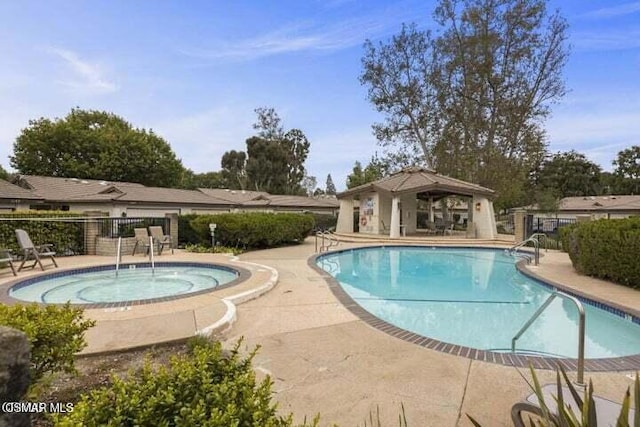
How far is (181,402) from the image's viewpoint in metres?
1.99

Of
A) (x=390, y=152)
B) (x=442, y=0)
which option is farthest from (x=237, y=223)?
(x=442, y=0)

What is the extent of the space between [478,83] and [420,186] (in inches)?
418

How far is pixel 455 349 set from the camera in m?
4.82

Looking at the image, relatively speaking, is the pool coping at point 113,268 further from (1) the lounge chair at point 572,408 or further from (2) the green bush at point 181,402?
(1) the lounge chair at point 572,408

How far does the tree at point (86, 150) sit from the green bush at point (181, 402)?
38.5 meters

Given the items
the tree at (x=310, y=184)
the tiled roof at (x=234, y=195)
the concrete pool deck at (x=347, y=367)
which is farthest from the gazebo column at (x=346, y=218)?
the tree at (x=310, y=184)

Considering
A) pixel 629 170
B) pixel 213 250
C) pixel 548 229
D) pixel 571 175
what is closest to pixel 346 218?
pixel 213 250

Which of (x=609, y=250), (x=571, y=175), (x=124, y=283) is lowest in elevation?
(x=124, y=283)

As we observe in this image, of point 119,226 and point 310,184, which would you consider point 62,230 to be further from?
point 310,184

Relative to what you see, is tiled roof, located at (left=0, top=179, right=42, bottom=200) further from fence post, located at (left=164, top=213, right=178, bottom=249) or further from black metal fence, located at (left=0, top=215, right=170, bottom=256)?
fence post, located at (left=164, top=213, right=178, bottom=249)

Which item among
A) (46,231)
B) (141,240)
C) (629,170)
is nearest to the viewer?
(46,231)

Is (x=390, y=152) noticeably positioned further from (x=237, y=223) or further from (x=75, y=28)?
(x=75, y=28)

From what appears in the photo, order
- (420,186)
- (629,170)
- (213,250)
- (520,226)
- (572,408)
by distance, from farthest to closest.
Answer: (629,170), (420,186), (520,226), (213,250), (572,408)

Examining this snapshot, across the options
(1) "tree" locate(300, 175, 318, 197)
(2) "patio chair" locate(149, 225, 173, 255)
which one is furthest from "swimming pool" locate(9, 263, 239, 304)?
(1) "tree" locate(300, 175, 318, 197)
